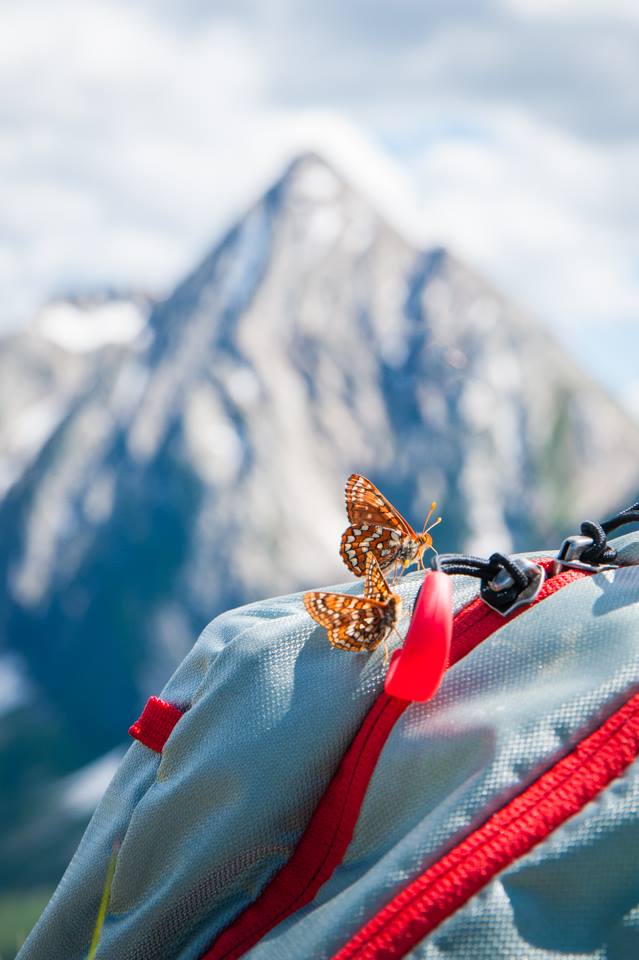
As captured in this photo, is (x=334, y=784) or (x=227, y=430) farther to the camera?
(x=227, y=430)

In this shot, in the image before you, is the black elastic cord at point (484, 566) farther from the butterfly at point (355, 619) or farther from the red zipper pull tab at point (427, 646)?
the red zipper pull tab at point (427, 646)

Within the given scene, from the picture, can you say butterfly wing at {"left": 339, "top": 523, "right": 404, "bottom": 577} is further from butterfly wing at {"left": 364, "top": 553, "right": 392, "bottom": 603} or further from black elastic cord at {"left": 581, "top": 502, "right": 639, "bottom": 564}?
black elastic cord at {"left": 581, "top": 502, "right": 639, "bottom": 564}

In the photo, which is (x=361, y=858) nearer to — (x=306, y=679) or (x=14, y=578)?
(x=306, y=679)

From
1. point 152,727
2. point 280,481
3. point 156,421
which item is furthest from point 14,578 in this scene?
point 152,727

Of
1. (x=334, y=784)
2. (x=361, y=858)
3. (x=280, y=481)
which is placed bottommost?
(x=361, y=858)

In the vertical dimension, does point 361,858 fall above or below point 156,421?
below

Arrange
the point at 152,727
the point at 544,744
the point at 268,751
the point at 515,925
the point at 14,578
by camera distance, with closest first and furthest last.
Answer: the point at 515,925 → the point at 544,744 → the point at 268,751 → the point at 152,727 → the point at 14,578

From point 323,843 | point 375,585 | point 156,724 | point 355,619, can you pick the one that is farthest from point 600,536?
point 156,724
